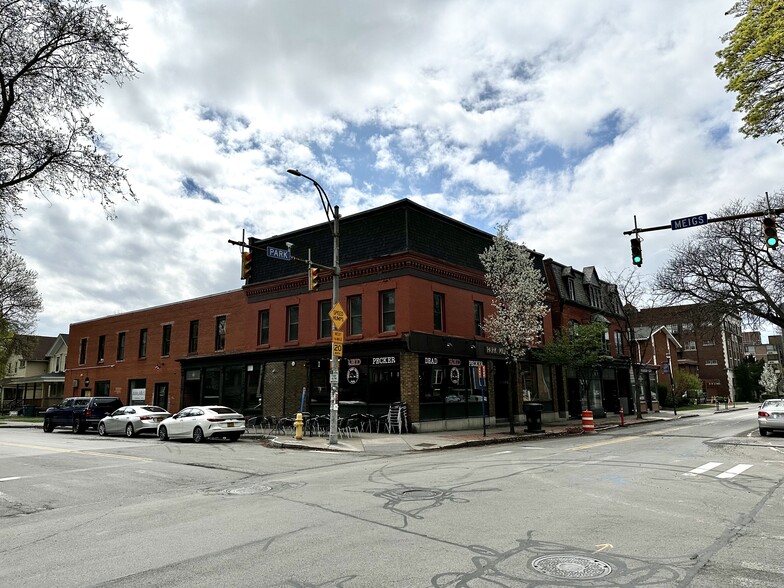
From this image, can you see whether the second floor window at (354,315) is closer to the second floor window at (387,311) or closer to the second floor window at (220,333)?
the second floor window at (387,311)

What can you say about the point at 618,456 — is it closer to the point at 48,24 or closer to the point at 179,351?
the point at 48,24

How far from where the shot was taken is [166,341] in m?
36.0

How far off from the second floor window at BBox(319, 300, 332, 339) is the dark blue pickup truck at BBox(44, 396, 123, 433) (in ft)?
41.6

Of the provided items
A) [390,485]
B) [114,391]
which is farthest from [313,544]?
[114,391]

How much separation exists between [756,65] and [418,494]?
10184mm

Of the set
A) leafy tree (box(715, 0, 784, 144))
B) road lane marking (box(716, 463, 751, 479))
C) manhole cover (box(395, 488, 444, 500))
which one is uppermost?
leafy tree (box(715, 0, 784, 144))

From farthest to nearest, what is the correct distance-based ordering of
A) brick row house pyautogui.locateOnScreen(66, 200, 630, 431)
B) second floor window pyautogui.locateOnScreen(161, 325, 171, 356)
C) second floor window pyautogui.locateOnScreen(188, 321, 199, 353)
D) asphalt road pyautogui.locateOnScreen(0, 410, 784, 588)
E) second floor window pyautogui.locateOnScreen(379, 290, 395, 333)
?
second floor window pyautogui.locateOnScreen(161, 325, 171, 356) → second floor window pyautogui.locateOnScreen(188, 321, 199, 353) → second floor window pyautogui.locateOnScreen(379, 290, 395, 333) → brick row house pyautogui.locateOnScreen(66, 200, 630, 431) → asphalt road pyautogui.locateOnScreen(0, 410, 784, 588)

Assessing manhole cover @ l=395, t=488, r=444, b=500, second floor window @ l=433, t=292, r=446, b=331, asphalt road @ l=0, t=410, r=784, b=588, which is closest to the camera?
asphalt road @ l=0, t=410, r=784, b=588

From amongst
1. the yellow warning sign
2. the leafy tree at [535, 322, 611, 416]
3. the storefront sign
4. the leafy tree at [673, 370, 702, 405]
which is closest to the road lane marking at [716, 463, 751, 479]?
the yellow warning sign

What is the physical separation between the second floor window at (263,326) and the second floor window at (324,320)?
4.00 metres

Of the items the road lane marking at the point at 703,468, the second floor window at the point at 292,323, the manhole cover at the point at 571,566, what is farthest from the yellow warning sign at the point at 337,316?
the manhole cover at the point at 571,566

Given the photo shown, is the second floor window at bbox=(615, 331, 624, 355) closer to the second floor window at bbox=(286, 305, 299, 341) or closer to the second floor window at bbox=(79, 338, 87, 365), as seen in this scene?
the second floor window at bbox=(286, 305, 299, 341)

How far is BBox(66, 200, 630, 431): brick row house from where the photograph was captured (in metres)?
23.2

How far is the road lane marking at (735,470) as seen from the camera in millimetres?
10733
